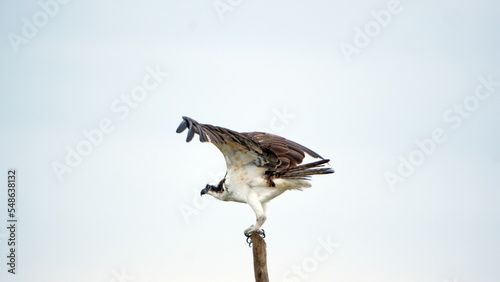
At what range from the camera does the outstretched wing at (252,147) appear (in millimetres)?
11013

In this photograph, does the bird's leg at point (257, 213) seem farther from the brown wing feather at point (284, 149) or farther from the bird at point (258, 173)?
the brown wing feather at point (284, 149)

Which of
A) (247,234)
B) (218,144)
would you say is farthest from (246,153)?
(247,234)

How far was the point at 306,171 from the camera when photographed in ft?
40.0

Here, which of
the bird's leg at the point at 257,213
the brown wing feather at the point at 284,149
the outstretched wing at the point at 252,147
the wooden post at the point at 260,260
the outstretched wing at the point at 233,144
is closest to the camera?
the outstretched wing at the point at 233,144

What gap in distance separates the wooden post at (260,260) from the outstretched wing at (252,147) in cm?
135

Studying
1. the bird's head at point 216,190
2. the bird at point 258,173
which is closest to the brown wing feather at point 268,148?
the bird at point 258,173

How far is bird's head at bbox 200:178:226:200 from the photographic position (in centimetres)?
1298

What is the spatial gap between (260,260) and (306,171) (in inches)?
64.8

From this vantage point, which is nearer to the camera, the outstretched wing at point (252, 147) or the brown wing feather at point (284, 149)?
the outstretched wing at point (252, 147)

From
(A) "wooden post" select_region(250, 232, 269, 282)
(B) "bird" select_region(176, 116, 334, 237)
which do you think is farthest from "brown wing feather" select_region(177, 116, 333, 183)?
(A) "wooden post" select_region(250, 232, 269, 282)

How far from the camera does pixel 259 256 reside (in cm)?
1159

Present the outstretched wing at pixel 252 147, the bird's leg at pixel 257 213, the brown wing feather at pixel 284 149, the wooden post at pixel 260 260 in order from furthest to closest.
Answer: the brown wing feather at pixel 284 149 → the bird's leg at pixel 257 213 → the wooden post at pixel 260 260 → the outstretched wing at pixel 252 147

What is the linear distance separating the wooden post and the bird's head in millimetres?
1517

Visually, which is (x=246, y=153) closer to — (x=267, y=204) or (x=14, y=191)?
(x=267, y=204)
